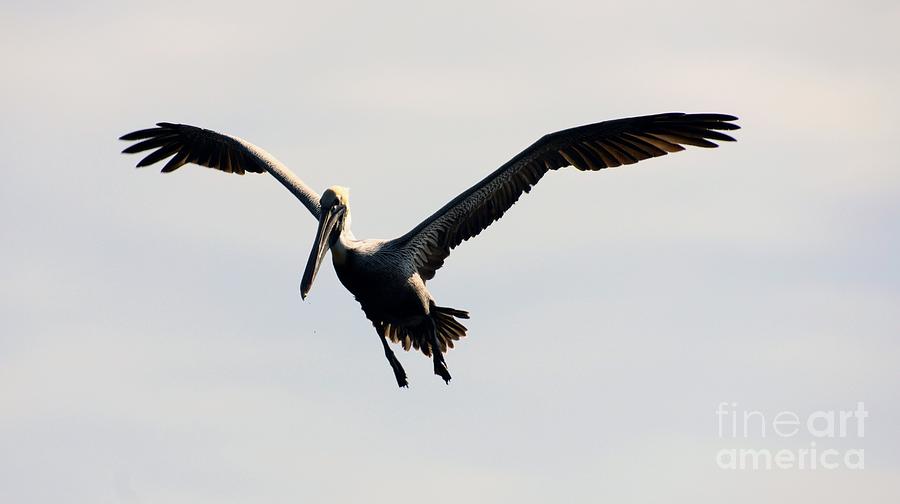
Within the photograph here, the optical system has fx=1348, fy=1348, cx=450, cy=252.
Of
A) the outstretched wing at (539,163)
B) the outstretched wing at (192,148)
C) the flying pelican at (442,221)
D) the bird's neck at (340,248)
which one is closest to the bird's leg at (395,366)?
the flying pelican at (442,221)

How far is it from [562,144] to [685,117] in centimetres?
137

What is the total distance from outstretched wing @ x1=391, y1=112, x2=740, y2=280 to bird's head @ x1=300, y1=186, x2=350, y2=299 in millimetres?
681

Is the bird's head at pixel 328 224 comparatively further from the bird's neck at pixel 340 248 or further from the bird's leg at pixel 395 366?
the bird's leg at pixel 395 366

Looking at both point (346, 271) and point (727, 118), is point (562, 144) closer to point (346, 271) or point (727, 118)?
point (727, 118)

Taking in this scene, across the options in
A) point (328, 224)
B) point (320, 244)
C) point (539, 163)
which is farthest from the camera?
point (539, 163)

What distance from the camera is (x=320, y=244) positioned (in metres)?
14.0

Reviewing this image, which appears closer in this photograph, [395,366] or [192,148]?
[395,366]

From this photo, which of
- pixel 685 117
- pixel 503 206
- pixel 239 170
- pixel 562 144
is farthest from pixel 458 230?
pixel 239 170

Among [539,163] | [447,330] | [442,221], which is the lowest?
[447,330]

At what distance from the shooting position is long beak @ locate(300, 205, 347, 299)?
45.1 ft

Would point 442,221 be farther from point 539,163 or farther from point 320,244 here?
point 320,244

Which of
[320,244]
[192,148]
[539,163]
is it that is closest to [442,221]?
[539,163]

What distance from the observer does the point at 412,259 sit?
14805mm

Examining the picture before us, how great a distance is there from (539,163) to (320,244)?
2636mm
